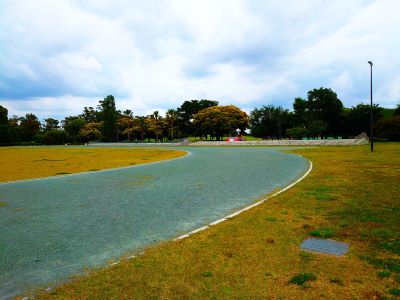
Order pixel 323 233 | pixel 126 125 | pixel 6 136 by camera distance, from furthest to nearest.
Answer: pixel 126 125
pixel 6 136
pixel 323 233

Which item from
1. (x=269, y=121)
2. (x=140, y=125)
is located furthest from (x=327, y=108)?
(x=140, y=125)

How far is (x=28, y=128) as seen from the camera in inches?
4980

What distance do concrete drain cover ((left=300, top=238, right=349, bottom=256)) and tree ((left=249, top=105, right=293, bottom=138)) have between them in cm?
8664

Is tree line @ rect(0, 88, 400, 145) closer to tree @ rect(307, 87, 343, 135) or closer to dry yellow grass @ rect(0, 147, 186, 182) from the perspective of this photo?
tree @ rect(307, 87, 343, 135)

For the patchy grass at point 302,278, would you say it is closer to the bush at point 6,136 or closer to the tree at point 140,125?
the tree at point 140,125

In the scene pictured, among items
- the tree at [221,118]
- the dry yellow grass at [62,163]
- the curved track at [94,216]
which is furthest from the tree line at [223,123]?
the curved track at [94,216]

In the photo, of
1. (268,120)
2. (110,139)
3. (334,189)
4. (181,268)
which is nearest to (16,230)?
(181,268)

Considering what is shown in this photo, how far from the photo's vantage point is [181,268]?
4.50 metres

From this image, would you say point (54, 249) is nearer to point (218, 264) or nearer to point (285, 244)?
point (218, 264)

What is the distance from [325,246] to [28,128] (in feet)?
466

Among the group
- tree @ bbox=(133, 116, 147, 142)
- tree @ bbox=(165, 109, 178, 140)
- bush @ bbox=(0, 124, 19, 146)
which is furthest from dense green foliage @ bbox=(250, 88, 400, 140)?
bush @ bbox=(0, 124, 19, 146)

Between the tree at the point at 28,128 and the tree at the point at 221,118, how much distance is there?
255 ft

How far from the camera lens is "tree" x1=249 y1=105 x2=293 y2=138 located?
92.2 meters

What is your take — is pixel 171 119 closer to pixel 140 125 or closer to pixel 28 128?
pixel 140 125
